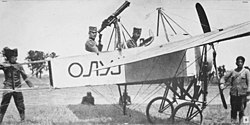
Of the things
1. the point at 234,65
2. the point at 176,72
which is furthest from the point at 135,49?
the point at 234,65

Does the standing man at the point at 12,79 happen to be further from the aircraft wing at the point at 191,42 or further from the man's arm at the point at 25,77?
the aircraft wing at the point at 191,42

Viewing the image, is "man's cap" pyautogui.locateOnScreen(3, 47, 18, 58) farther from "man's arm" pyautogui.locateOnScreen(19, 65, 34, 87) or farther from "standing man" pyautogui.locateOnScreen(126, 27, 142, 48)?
"standing man" pyautogui.locateOnScreen(126, 27, 142, 48)

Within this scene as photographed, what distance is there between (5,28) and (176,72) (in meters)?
2.33

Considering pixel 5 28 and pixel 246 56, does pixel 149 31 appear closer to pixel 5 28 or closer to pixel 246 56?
pixel 246 56

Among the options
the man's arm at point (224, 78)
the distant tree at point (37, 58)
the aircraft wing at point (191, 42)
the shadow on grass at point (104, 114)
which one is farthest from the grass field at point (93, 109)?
the aircraft wing at point (191, 42)

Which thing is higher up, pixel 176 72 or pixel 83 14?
pixel 83 14

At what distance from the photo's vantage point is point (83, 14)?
409cm

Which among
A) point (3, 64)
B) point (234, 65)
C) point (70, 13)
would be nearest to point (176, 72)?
point (234, 65)

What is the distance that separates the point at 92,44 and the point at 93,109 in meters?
0.87

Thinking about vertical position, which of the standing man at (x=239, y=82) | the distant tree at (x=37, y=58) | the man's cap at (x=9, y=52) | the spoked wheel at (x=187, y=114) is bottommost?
the spoked wheel at (x=187, y=114)

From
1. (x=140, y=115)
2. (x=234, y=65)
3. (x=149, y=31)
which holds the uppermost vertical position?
(x=149, y=31)

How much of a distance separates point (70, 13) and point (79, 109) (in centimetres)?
129

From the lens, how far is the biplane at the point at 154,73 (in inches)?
156

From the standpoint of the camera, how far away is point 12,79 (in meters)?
4.07
